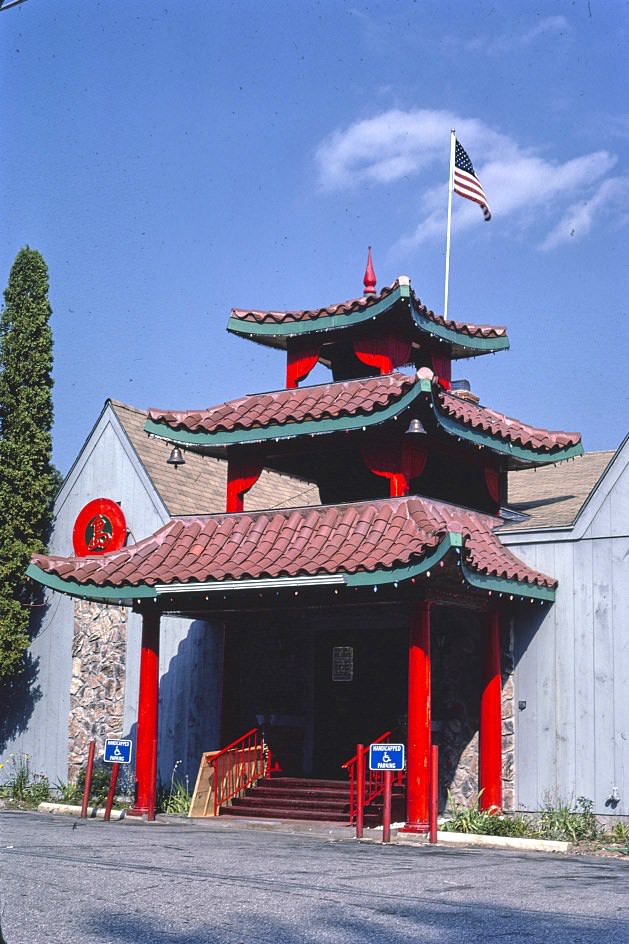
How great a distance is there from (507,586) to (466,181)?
9390 mm

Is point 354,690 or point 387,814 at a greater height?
point 354,690

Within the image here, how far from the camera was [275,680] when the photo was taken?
858 inches

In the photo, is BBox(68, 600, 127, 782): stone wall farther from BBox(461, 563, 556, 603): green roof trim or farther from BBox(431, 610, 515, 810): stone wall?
BBox(461, 563, 556, 603): green roof trim

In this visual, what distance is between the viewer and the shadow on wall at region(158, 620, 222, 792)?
22.0 m

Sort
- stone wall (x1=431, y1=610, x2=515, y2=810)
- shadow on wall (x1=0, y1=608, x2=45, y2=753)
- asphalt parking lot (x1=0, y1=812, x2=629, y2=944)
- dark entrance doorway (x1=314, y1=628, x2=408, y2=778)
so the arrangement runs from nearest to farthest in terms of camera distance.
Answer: asphalt parking lot (x1=0, y1=812, x2=629, y2=944) < stone wall (x1=431, y1=610, x2=515, y2=810) < dark entrance doorway (x1=314, y1=628, x2=408, y2=778) < shadow on wall (x1=0, y1=608, x2=45, y2=753)

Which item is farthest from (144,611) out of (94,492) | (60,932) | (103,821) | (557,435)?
(60,932)

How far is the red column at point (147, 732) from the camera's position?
61.5 ft

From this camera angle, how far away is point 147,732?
62.0ft

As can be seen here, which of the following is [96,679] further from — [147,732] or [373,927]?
[373,927]

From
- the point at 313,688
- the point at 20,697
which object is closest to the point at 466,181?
the point at 313,688

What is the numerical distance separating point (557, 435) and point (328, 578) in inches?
229

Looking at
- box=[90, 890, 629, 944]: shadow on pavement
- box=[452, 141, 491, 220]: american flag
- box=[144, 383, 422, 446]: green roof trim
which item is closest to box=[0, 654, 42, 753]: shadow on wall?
box=[144, 383, 422, 446]: green roof trim

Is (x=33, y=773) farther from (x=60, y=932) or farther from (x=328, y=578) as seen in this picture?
(x=60, y=932)

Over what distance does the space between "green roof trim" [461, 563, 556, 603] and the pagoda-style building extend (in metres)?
0.04
